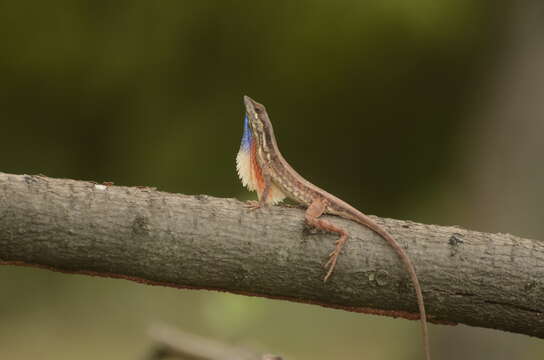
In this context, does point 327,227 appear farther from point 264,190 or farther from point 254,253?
point 264,190

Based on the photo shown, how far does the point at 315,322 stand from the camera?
24.7 ft

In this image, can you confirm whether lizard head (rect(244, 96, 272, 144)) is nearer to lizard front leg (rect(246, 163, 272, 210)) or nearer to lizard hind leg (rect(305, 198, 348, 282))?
lizard front leg (rect(246, 163, 272, 210))

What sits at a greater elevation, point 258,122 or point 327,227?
point 258,122

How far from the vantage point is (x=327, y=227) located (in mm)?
3121

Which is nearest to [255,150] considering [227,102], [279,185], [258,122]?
[258,122]

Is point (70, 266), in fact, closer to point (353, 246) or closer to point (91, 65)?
point (353, 246)

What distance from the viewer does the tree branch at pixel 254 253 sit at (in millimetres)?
2920

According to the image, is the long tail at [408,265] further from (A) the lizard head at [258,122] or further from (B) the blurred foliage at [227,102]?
(B) the blurred foliage at [227,102]

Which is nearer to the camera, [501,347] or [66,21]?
[501,347]

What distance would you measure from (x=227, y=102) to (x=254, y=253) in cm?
557

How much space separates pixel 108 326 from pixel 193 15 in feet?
12.6

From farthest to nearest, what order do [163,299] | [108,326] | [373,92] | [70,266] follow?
[373,92]
[163,299]
[108,326]
[70,266]

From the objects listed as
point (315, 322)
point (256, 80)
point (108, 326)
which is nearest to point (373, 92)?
point (256, 80)

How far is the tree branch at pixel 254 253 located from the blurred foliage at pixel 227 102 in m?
4.11
